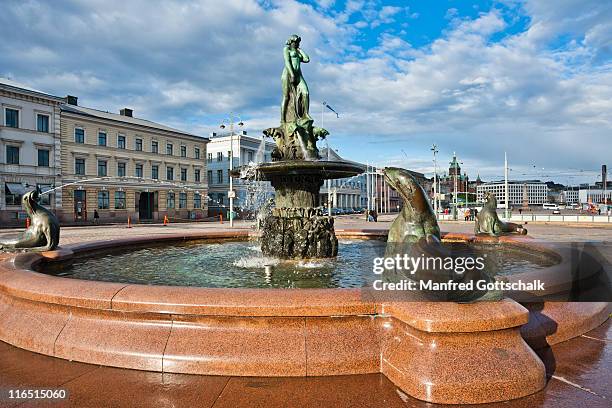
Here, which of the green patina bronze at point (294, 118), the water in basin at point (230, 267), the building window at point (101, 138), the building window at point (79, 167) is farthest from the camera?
the building window at point (101, 138)

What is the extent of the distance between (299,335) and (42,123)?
4617 centimetres

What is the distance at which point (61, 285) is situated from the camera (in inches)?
178

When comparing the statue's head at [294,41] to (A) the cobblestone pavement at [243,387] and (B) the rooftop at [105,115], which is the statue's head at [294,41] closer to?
(A) the cobblestone pavement at [243,387]

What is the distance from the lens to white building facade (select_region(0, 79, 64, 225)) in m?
37.7

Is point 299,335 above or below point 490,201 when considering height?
below

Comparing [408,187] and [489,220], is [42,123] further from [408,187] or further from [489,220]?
[408,187]

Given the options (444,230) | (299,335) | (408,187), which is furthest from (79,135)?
(299,335)

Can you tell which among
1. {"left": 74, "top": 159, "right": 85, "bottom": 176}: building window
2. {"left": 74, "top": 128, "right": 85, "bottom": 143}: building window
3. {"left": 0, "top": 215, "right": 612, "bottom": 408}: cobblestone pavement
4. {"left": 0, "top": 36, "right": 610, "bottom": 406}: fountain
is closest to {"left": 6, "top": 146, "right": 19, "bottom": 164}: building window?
{"left": 74, "top": 159, "right": 85, "bottom": 176}: building window

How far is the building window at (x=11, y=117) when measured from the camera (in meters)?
38.1

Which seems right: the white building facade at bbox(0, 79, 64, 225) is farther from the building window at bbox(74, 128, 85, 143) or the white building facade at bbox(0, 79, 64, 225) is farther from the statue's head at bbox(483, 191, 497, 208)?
the statue's head at bbox(483, 191, 497, 208)

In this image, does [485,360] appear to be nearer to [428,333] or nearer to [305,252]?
[428,333]

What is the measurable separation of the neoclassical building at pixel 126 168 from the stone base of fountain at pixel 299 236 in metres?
33.9

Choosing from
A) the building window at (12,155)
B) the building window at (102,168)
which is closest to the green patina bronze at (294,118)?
the building window at (12,155)

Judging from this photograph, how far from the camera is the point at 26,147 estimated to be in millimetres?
39500
